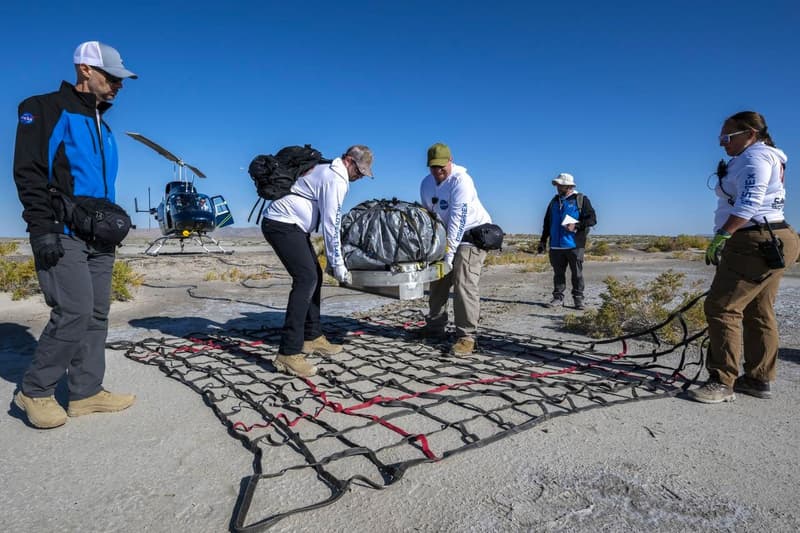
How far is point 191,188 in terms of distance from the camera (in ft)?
56.2

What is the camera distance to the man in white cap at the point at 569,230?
7.70 meters

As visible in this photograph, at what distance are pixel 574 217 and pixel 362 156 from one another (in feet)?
14.9

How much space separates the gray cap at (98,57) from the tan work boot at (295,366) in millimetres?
2368

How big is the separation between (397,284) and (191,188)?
48.8 feet

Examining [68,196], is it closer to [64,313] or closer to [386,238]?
[64,313]

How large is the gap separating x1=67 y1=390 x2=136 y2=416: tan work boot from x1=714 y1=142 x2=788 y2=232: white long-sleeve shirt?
4.28m

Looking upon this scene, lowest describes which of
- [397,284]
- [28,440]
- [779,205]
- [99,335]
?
[28,440]

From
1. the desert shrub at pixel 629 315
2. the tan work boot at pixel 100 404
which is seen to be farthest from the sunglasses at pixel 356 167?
the desert shrub at pixel 629 315

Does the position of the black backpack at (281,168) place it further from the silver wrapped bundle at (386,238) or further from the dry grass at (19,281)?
the dry grass at (19,281)

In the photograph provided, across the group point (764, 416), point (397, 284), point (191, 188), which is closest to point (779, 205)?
point (764, 416)

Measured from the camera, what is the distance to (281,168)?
4.18 m

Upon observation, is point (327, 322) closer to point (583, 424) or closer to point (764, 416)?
point (583, 424)

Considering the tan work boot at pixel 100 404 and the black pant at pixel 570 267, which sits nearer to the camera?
the tan work boot at pixel 100 404

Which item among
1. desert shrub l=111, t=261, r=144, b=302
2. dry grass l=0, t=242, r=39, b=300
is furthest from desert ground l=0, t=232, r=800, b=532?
dry grass l=0, t=242, r=39, b=300
